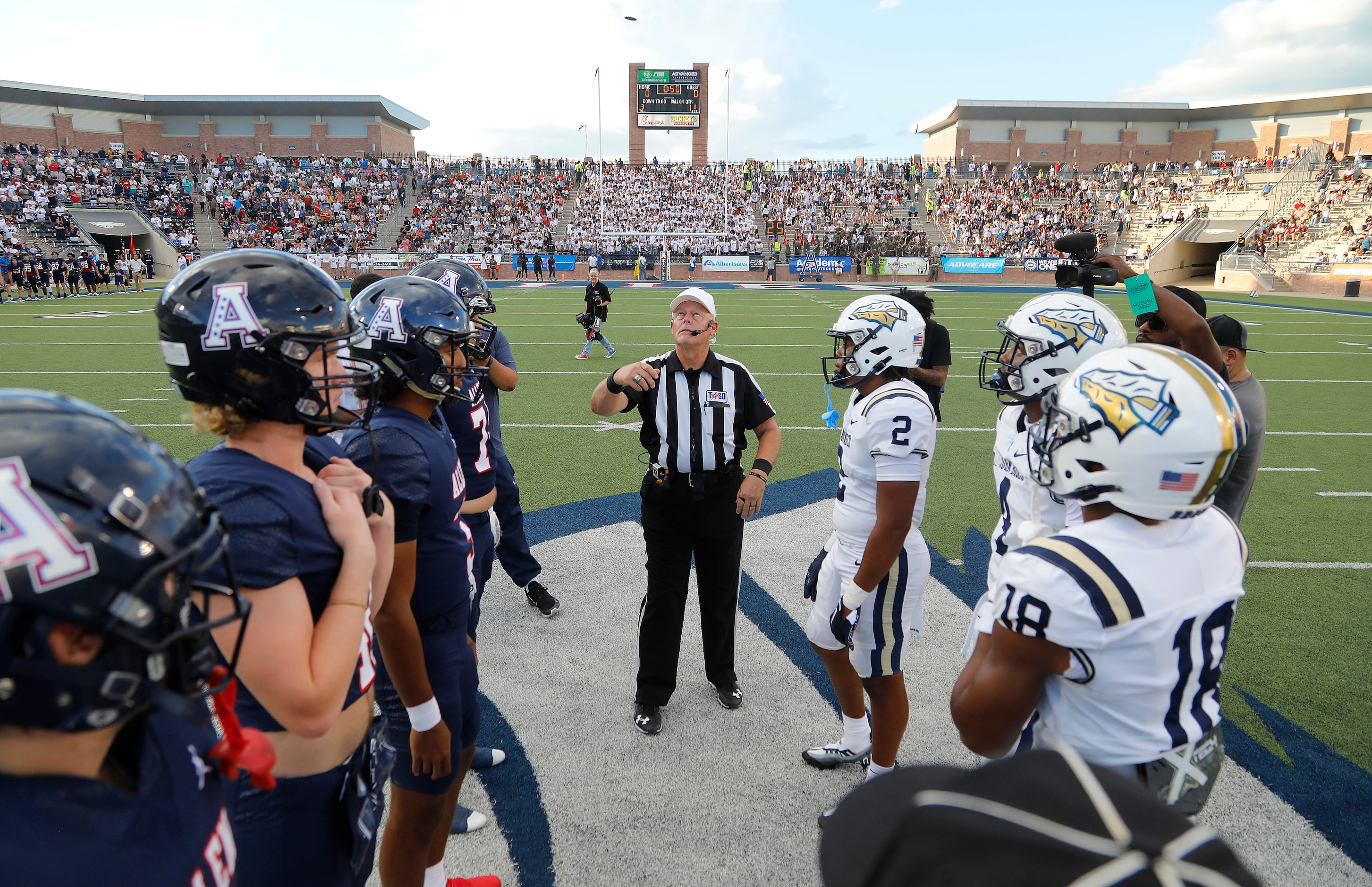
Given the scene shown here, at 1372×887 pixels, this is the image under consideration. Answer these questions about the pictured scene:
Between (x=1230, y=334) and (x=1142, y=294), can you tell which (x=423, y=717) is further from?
(x=1230, y=334)

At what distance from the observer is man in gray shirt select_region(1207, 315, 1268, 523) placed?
13.5 ft

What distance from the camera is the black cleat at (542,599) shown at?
498 centimetres

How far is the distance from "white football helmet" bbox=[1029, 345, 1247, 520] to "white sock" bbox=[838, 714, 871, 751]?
208 centimetres

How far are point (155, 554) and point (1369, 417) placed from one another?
14069 mm

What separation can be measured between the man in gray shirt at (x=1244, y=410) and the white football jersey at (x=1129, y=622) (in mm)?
2807

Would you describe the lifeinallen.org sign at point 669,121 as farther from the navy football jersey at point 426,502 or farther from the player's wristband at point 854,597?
the navy football jersey at point 426,502

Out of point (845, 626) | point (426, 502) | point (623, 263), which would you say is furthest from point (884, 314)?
point (623, 263)

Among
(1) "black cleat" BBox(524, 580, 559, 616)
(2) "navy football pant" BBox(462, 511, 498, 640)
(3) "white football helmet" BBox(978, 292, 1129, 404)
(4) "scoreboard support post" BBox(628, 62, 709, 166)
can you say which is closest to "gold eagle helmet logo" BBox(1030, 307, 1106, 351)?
(3) "white football helmet" BBox(978, 292, 1129, 404)

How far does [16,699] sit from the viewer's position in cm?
97

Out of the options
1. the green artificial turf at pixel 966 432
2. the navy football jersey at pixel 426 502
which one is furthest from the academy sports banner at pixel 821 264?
the navy football jersey at pixel 426 502

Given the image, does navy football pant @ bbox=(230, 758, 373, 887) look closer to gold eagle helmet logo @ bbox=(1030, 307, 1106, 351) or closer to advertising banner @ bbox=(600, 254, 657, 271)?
gold eagle helmet logo @ bbox=(1030, 307, 1106, 351)

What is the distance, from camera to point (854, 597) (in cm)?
325

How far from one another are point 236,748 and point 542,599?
374cm

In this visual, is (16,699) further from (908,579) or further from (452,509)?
(908,579)
